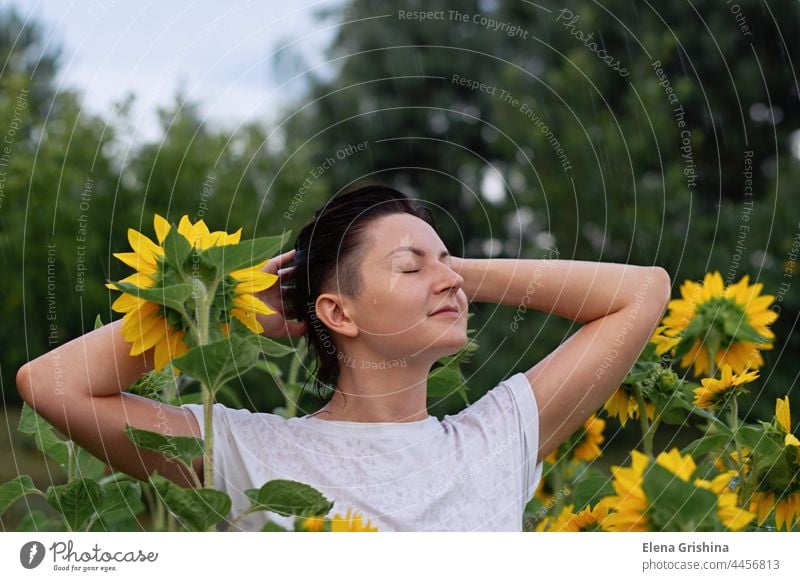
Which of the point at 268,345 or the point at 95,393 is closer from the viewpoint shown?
the point at 268,345

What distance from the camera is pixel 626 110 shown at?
4.00m

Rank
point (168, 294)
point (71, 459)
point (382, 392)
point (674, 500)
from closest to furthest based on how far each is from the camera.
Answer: point (674, 500)
point (168, 294)
point (71, 459)
point (382, 392)

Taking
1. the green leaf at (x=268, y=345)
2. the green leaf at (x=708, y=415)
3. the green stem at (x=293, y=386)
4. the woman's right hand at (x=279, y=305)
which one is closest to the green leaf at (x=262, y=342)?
the green leaf at (x=268, y=345)

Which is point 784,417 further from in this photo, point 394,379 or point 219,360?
point 219,360

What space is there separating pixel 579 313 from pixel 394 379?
0.77 ft

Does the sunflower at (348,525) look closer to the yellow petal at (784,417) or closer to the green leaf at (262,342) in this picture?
the green leaf at (262,342)

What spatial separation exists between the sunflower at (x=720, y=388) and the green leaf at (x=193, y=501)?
0.54 metres

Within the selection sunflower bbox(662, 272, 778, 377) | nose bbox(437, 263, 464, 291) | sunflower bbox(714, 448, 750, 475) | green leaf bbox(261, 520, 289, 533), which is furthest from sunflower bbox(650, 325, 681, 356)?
green leaf bbox(261, 520, 289, 533)

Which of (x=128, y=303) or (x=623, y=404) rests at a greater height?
(x=128, y=303)

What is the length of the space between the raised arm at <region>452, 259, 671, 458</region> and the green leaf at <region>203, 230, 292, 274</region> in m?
0.39

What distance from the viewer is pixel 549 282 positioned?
1145 mm
